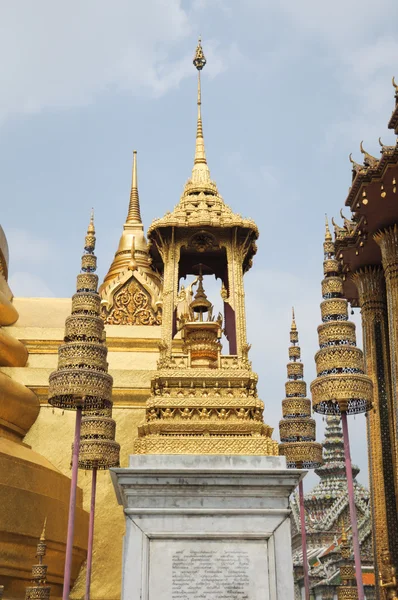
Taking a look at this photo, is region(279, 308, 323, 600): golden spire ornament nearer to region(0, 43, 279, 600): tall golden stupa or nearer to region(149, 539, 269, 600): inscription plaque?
region(0, 43, 279, 600): tall golden stupa

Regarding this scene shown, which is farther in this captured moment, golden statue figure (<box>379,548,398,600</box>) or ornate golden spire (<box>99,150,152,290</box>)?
ornate golden spire (<box>99,150,152,290</box>)

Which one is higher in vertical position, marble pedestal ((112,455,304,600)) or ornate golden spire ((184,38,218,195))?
ornate golden spire ((184,38,218,195))

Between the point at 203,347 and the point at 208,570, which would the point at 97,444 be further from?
the point at 208,570

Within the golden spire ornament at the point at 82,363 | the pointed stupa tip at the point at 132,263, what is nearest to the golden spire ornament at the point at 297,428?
the golden spire ornament at the point at 82,363

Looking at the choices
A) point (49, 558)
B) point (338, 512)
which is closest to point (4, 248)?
point (49, 558)

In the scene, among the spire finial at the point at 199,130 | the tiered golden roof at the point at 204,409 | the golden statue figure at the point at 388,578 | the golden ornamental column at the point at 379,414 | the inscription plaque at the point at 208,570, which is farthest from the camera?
the golden ornamental column at the point at 379,414

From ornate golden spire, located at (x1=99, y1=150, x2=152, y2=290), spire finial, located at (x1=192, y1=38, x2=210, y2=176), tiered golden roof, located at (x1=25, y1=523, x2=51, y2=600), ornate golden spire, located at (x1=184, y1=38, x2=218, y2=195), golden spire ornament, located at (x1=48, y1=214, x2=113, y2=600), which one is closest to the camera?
golden spire ornament, located at (x1=48, y1=214, x2=113, y2=600)

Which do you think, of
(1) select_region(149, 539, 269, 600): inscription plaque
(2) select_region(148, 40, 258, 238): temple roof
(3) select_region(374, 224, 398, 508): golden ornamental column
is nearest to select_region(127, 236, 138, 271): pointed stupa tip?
(3) select_region(374, 224, 398, 508): golden ornamental column

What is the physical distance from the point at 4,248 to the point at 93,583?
9078mm

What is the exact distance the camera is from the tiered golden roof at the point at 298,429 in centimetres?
1385

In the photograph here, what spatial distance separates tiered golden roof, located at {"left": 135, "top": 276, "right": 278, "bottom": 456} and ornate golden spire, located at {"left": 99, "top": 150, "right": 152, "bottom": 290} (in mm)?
12377

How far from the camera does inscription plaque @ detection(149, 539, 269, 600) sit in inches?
310

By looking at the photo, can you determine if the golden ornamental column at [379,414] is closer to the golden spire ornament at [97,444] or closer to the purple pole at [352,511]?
the golden spire ornament at [97,444]

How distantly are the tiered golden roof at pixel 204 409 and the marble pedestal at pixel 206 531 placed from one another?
624 millimetres
